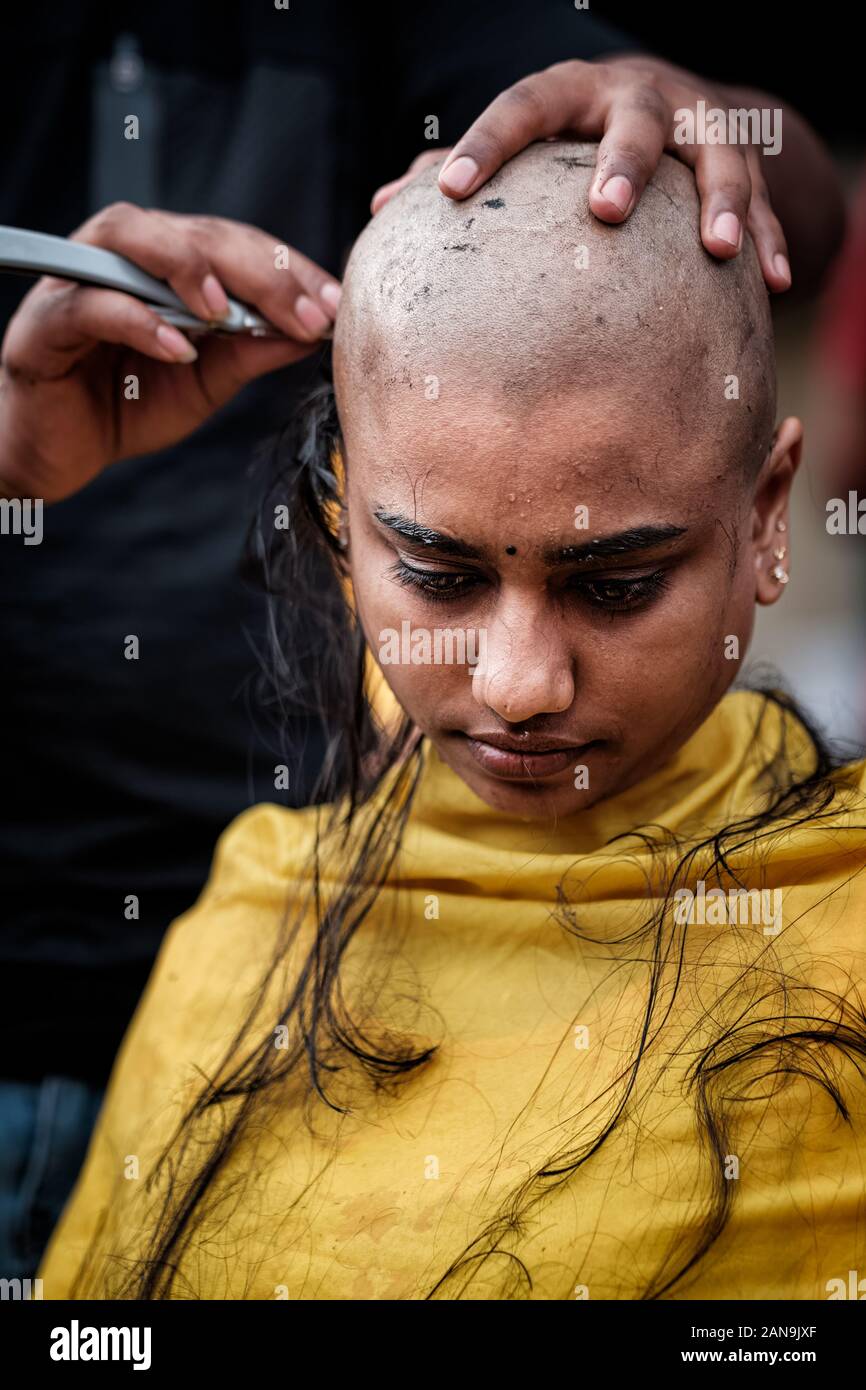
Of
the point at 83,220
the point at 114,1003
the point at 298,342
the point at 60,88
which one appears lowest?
the point at 114,1003

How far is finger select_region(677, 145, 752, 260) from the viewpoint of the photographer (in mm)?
999

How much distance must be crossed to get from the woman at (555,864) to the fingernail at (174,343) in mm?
179

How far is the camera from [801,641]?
355cm

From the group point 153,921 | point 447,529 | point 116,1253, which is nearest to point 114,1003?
point 153,921

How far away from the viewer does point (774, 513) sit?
45.4 inches

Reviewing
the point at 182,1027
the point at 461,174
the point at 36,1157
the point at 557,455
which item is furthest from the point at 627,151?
the point at 36,1157

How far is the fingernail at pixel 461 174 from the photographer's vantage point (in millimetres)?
998

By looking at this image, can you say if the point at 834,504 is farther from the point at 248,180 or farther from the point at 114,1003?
the point at 114,1003

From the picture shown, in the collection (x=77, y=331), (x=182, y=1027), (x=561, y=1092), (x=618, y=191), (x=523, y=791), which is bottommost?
(x=561, y=1092)

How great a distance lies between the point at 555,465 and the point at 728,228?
0.74 feet

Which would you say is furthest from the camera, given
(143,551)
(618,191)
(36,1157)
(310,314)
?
(143,551)

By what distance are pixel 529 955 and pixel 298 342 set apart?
2.18 feet

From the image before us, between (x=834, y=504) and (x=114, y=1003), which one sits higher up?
(x=834, y=504)

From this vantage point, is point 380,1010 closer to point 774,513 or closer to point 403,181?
point 774,513
